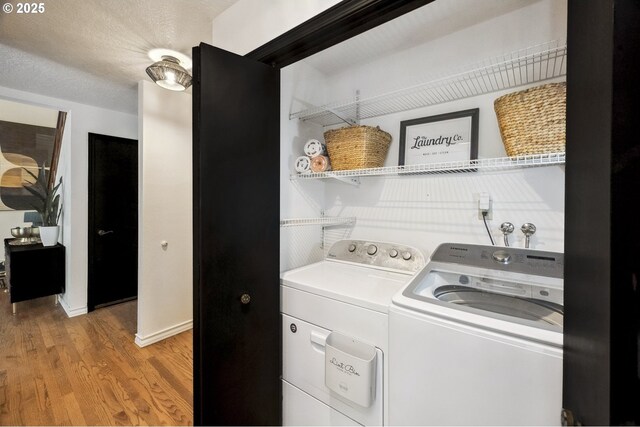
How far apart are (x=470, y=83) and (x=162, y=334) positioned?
3198 millimetres

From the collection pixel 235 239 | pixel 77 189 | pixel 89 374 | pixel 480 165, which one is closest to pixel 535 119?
pixel 480 165

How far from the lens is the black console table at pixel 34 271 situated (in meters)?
2.91

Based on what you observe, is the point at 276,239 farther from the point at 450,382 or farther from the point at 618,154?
the point at 618,154

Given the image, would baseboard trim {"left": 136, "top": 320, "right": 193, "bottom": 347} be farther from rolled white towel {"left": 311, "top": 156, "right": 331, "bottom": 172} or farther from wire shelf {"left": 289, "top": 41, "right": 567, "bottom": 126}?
wire shelf {"left": 289, "top": 41, "right": 567, "bottom": 126}

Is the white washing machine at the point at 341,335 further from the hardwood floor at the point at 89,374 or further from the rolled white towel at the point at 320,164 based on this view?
the hardwood floor at the point at 89,374

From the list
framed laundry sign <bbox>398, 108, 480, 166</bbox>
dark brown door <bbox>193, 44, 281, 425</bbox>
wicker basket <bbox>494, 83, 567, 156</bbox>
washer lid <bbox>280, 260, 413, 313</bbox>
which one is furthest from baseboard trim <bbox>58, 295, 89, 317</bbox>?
wicker basket <bbox>494, 83, 567, 156</bbox>

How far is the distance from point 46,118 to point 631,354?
5.58 meters

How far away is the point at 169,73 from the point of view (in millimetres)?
1854

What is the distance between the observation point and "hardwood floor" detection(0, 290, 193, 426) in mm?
1584

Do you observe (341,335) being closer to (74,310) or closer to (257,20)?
(257,20)

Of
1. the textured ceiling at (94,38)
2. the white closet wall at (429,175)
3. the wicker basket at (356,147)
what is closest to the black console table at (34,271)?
the textured ceiling at (94,38)

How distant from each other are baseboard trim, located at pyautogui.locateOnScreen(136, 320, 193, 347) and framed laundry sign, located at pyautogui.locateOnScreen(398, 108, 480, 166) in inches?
106

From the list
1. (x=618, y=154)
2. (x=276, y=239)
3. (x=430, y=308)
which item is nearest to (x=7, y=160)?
(x=276, y=239)

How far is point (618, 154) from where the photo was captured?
0.41m
